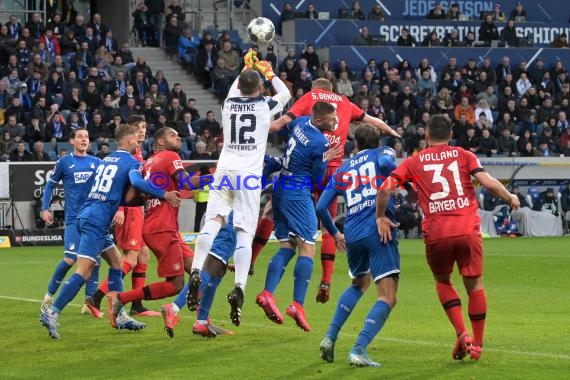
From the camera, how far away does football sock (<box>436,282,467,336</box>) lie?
35.6 feet

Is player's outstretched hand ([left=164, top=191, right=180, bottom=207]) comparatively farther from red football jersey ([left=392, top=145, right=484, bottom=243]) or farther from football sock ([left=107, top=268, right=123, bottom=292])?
red football jersey ([left=392, top=145, right=484, bottom=243])

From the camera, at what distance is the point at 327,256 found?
48.0 feet

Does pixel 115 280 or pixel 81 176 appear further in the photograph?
pixel 81 176

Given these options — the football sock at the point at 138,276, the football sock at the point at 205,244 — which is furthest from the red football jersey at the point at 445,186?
the football sock at the point at 138,276

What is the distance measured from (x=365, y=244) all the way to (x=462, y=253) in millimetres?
841

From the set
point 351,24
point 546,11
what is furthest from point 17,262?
point 546,11

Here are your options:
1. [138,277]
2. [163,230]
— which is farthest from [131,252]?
[163,230]

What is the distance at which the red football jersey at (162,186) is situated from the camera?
1320cm

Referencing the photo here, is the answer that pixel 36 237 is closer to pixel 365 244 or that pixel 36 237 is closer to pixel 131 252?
pixel 131 252

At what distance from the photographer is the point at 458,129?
36.0m

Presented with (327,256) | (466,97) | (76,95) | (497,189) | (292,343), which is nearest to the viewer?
(497,189)

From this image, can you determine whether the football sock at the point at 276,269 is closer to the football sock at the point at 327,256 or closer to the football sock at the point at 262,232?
the football sock at the point at 262,232

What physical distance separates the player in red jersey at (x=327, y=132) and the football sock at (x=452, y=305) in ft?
9.23

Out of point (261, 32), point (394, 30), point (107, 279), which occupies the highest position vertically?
point (394, 30)
